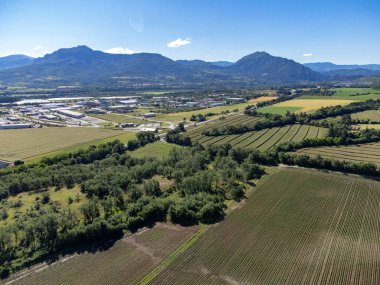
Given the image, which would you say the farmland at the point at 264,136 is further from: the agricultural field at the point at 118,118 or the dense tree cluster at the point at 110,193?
the agricultural field at the point at 118,118

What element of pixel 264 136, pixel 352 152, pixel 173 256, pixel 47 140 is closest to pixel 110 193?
pixel 173 256

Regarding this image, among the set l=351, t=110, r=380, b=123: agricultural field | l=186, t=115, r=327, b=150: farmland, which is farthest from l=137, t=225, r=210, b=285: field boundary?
l=351, t=110, r=380, b=123: agricultural field

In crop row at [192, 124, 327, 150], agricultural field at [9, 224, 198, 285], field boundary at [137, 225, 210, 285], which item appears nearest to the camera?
field boundary at [137, 225, 210, 285]

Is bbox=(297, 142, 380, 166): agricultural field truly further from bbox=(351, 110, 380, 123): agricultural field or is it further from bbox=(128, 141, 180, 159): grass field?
bbox=(128, 141, 180, 159): grass field

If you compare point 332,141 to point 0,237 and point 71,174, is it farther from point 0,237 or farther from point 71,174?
point 0,237

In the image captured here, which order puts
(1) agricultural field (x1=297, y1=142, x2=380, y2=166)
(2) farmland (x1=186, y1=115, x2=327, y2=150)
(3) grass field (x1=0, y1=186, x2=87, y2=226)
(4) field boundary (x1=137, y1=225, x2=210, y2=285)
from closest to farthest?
1. (4) field boundary (x1=137, y1=225, x2=210, y2=285)
2. (3) grass field (x1=0, y1=186, x2=87, y2=226)
3. (1) agricultural field (x1=297, y1=142, x2=380, y2=166)
4. (2) farmland (x1=186, y1=115, x2=327, y2=150)

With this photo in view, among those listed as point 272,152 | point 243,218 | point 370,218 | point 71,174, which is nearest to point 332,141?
point 272,152
